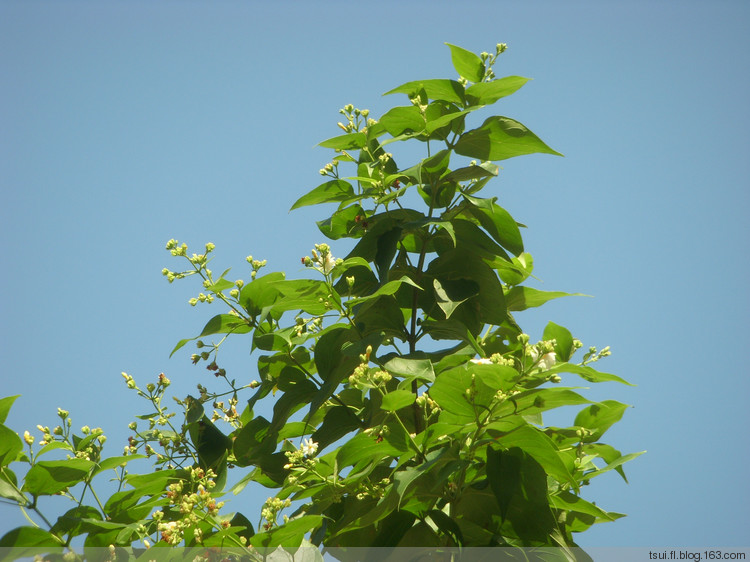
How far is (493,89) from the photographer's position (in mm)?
1767

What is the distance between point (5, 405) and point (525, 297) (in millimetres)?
1325

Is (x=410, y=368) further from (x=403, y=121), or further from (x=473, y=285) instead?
(x=403, y=121)

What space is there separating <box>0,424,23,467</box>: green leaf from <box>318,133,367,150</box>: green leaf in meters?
1.06

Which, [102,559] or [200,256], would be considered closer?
[102,559]

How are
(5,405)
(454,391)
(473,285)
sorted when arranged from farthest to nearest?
(473,285), (5,405), (454,391)

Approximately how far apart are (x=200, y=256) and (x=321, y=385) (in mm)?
482

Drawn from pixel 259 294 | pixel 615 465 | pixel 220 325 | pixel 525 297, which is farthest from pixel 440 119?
pixel 615 465

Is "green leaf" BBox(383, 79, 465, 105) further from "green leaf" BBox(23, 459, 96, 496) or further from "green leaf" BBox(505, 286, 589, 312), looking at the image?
"green leaf" BBox(23, 459, 96, 496)

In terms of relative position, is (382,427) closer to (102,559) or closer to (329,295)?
(329,295)

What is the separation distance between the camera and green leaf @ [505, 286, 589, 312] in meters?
1.86

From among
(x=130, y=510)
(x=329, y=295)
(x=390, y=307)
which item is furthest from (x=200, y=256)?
(x=130, y=510)

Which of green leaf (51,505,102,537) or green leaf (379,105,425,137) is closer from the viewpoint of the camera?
green leaf (51,505,102,537)

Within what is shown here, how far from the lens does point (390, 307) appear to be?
172 cm

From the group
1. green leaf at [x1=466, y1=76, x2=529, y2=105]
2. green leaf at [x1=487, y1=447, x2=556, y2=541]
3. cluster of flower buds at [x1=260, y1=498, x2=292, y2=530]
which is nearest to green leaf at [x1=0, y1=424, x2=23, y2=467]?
cluster of flower buds at [x1=260, y1=498, x2=292, y2=530]
